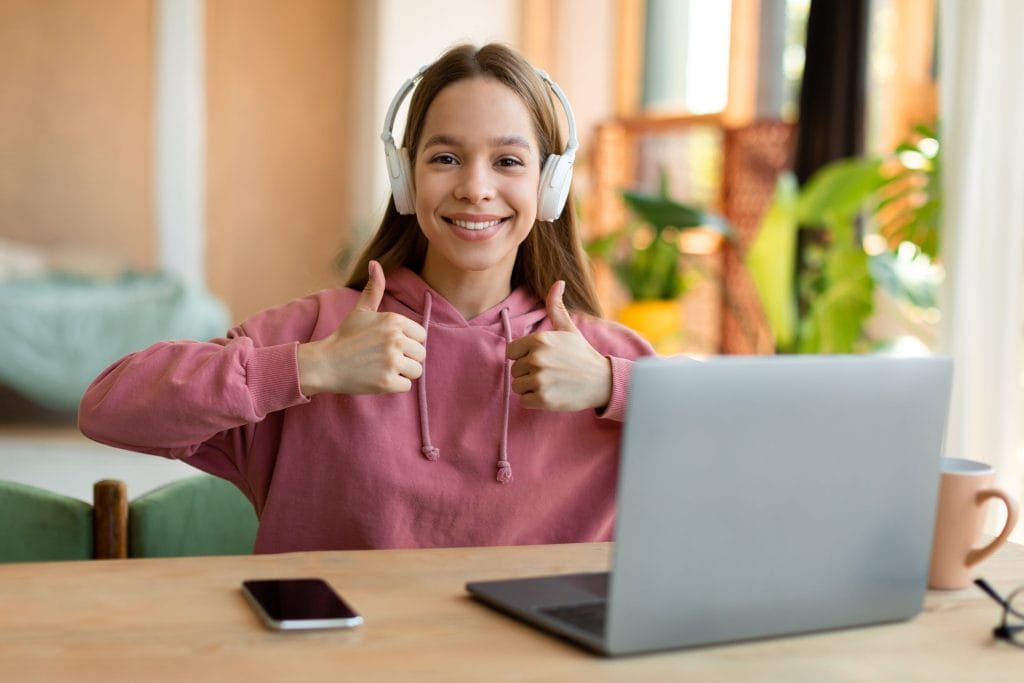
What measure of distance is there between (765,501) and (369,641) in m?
0.29

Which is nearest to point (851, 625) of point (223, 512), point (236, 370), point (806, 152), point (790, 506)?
point (790, 506)

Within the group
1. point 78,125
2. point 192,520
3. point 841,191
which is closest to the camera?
point 192,520

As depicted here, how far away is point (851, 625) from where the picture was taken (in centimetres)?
93

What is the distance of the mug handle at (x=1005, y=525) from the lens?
3.43 feet

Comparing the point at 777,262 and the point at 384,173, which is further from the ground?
the point at 384,173

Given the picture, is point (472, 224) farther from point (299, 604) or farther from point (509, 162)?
point (299, 604)

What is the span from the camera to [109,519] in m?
1.26

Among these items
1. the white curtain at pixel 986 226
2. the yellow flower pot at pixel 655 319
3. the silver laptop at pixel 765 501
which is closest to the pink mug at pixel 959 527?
the silver laptop at pixel 765 501

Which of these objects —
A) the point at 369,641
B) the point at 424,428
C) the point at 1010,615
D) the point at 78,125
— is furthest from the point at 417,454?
the point at 78,125

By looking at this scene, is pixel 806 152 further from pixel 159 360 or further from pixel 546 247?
pixel 159 360

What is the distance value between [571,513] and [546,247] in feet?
1.11

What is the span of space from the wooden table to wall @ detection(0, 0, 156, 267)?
16.5ft

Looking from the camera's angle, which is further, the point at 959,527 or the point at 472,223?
the point at 472,223

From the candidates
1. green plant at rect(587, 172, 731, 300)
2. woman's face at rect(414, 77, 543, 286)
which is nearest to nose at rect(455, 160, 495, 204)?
woman's face at rect(414, 77, 543, 286)
